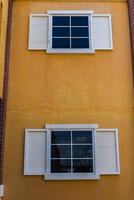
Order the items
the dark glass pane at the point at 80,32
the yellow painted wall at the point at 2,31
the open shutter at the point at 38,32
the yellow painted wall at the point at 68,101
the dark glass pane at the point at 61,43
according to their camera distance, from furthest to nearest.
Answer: the dark glass pane at the point at 80,32, the dark glass pane at the point at 61,43, the open shutter at the point at 38,32, the yellow painted wall at the point at 2,31, the yellow painted wall at the point at 68,101

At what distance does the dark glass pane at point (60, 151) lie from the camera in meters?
8.87

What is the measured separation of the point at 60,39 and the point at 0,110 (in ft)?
9.96

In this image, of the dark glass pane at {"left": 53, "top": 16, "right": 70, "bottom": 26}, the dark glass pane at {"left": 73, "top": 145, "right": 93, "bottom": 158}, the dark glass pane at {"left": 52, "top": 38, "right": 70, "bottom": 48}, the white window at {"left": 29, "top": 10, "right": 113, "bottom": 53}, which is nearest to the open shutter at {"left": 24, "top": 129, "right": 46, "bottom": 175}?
the dark glass pane at {"left": 73, "top": 145, "right": 93, "bottom": 158}

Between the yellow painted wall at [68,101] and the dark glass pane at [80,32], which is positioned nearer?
the yellow painted wall at [68,101]

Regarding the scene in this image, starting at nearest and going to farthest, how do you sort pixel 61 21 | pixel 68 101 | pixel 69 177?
pixel 69 177, pixel 68 101, pixel 61 21

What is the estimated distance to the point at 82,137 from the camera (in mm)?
9047

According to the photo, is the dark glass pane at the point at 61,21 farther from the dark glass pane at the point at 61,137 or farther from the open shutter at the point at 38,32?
the dark glass pane at the point at 61,137

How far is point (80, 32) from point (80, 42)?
14.9 inches

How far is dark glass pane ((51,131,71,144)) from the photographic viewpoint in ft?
29.5

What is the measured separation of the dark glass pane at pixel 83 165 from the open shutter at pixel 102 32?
357 centimetres

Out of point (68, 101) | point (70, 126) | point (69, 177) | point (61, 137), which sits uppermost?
point (68, 101)

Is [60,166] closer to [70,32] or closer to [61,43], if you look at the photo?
[61,43]

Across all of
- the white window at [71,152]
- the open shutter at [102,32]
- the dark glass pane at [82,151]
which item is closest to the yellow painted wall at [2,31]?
the white window at [71,152]

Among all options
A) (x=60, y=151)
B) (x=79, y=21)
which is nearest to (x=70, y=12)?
(x=79, y=21)
